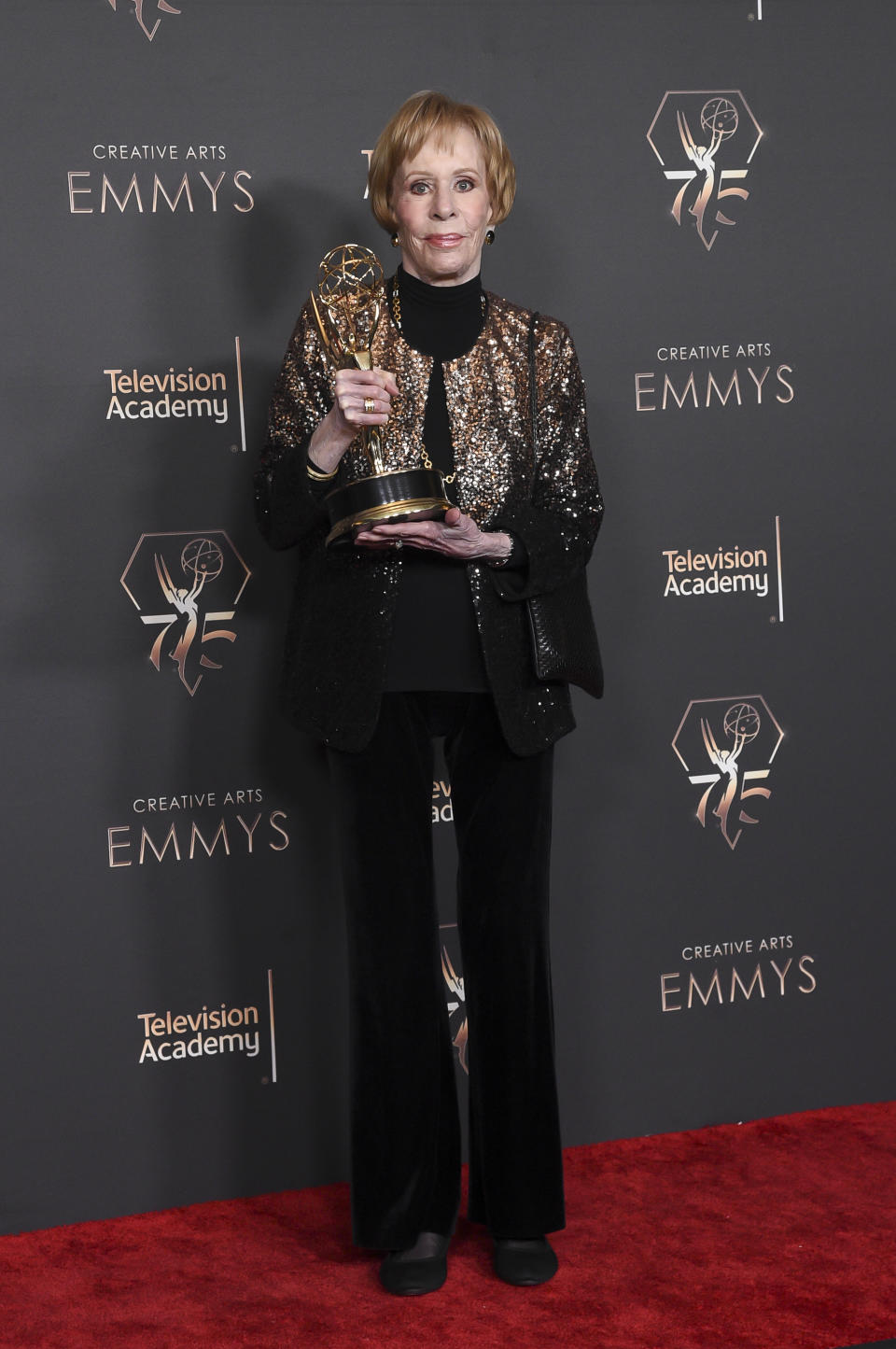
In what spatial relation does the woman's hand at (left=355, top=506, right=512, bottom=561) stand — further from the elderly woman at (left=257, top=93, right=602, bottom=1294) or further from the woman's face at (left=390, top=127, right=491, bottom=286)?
the woman's face at (left=390, top=127, right=491, bottom=286)

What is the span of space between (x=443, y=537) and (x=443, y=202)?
0.50m

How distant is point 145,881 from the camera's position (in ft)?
8.79

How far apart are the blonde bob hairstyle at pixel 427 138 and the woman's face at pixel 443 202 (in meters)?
0.01

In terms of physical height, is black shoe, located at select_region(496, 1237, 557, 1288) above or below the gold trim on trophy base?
below

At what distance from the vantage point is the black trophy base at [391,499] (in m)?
2.00

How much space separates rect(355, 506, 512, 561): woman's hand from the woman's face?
0.39 meters

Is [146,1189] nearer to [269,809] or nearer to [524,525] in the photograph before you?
[269,809]

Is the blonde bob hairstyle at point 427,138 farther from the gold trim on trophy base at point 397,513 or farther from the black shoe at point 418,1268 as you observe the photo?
the black shoe at point 418,1268

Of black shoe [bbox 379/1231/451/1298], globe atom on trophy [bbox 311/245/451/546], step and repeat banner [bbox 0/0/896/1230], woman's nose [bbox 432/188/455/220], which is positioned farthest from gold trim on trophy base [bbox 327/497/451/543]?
black shoe [bbox 379/1231/451/1298]

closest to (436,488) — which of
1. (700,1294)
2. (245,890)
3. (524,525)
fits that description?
(524,525)

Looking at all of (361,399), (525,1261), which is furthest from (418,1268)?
(361,399)

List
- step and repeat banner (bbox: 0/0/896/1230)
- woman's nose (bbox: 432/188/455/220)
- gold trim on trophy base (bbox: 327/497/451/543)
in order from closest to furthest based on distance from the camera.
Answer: gold trim on trophy base (bbox: 327/497/451/543)
woman's nose (bbox: 432/188/455/220)
step and repeat banner (bbox: 0/0/896/1230)

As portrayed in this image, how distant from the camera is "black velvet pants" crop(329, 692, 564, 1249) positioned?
2.24m

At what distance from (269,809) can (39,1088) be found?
66cm
